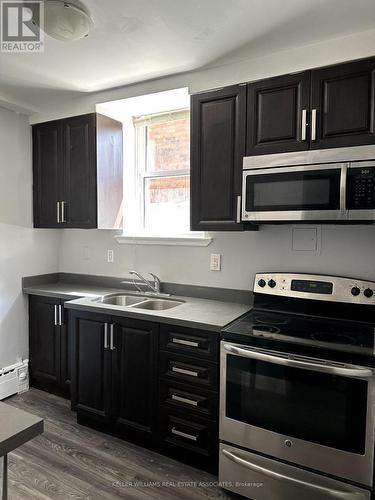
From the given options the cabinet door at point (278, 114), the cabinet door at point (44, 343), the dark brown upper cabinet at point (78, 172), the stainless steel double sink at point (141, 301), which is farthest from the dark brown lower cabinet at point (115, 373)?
the cabinet door at point (278, 114)

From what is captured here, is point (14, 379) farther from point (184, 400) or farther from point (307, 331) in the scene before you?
point (307, 331)

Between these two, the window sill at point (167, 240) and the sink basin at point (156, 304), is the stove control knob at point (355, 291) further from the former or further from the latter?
the sink basin at point (156, 304)

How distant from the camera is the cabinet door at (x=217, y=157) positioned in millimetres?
2146

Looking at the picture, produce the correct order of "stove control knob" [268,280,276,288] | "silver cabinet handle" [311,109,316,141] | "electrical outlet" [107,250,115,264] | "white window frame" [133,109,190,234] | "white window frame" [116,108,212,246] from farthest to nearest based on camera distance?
1. "electrical outlet" [107,250,115,264]
2. "white window frame" [133,109,190,234]
3. "white window frame" [116,108,212,246]
4. "stove control knob" [268,280,276,288]
5. "silver cabinet handle" [311,109,316,141]

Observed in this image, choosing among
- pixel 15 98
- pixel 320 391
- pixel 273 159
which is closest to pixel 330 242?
pixel 273 159

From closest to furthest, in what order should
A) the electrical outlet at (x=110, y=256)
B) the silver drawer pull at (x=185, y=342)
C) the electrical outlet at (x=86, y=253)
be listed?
1. the silver drawer pull at (x=185, y=342)
2. the electrical outlet at (x=110, y=256)
3. the electrical outlet at (x=86, y=253)

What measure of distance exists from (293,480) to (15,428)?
1406mm

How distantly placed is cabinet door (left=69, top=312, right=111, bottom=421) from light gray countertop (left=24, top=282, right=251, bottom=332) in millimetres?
79

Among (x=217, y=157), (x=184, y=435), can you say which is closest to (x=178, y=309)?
(x=184, y=435)

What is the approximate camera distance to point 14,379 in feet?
9.77

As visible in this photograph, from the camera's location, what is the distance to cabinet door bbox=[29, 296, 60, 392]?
9.59 ft

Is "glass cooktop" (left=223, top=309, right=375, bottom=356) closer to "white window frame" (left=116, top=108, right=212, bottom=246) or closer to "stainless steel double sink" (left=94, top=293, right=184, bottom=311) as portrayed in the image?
"stainless steel double sink" (left=94, top=293, right=184, bottom=311)

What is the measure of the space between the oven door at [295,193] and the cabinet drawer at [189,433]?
48.3 inches

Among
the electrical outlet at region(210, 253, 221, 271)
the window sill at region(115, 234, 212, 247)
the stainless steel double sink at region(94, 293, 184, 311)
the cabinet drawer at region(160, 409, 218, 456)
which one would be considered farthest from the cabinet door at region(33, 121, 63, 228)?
the cabinet drawer at region(160, 409, 218, 456)
